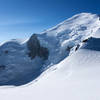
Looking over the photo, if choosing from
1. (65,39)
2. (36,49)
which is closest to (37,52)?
(36,49)

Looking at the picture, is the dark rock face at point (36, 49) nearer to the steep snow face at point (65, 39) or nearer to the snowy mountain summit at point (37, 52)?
the snowy mountain summit at point (37, 52)

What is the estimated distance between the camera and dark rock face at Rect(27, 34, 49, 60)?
150ft

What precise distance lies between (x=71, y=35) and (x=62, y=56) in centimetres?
1158

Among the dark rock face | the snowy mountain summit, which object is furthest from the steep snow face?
the dark rock face

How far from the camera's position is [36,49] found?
47875 mm

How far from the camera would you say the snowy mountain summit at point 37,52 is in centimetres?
3931

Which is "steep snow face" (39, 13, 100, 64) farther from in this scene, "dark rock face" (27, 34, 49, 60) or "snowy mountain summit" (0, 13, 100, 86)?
"dark rock face" (27, 34, 49, 60)

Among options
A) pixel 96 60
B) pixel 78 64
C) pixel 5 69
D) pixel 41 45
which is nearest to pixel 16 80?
pixel 5 69

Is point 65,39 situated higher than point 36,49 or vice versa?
point 65,39

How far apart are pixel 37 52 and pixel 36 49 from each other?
1.36m

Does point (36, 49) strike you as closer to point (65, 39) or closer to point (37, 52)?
point (37, 52)

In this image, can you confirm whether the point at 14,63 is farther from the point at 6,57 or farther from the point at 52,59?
the point at 52,59

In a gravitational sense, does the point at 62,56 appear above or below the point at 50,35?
below

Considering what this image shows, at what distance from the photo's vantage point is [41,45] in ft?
156
